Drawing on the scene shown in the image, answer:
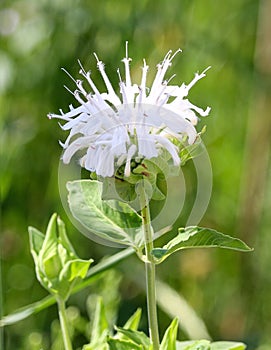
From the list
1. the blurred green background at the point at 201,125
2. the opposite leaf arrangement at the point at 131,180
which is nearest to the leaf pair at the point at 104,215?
the opposite leaf arrangement at the point at 131,180

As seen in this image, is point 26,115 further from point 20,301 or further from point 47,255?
point 47,255

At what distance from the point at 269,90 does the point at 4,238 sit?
0.59 metres

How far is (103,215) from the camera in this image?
593mm

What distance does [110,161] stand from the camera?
517mm

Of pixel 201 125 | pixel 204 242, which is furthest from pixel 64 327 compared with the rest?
pixel 201 125

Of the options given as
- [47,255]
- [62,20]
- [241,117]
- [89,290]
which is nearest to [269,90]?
[241,117]

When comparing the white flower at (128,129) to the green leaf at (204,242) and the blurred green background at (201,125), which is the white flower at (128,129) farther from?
the blurred green background at (201,125)

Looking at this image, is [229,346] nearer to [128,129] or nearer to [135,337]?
[135,337]

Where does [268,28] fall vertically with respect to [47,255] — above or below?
above

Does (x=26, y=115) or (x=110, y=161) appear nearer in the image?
(x=110, y=161)

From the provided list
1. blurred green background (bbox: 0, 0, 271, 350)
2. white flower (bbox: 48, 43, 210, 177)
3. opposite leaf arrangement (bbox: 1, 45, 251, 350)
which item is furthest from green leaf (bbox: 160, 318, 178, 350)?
blurred green background (bbox: 0, 0, 271, 350)

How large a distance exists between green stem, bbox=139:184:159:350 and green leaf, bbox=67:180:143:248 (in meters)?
0.05

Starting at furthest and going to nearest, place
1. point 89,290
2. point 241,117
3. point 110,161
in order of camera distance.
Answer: point 241,117 < point 89,290 < point 110,161

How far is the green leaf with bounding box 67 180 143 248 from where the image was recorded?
22.6 inches
